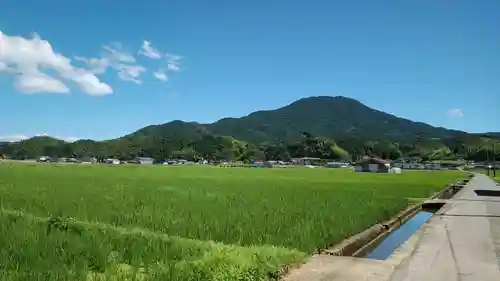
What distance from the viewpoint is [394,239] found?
42.8 feet

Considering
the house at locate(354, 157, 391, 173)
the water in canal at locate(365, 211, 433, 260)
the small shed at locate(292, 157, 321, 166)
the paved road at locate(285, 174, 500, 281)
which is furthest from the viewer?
the small shed at locate(292, 157, 321, 166)

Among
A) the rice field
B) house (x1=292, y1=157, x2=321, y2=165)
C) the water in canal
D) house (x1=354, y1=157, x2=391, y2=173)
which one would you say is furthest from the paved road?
house (x1=292, y1=157, x2=321, y2=165)

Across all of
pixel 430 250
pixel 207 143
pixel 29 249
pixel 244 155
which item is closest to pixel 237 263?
pixel 29 249

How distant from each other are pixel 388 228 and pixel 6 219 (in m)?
10.2

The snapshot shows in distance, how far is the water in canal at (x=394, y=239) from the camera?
10.7 m

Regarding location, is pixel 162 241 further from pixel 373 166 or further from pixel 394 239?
pixel 373 166

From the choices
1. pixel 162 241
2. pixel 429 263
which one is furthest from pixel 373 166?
pixel 162 241

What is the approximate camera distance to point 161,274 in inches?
233

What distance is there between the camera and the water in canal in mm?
10652

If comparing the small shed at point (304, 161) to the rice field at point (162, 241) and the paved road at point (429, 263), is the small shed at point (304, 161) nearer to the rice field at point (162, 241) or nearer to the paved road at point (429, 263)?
the rice field at point (162, 241)

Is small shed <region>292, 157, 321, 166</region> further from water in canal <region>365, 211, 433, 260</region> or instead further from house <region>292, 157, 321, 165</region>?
water in canal <region>365, 211, 433, 260</region>

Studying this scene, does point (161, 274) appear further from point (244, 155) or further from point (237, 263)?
point (244, 155)

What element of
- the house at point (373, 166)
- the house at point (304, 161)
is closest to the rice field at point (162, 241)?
the house at point (373, 166)

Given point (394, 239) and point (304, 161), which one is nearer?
point (394, 239)
